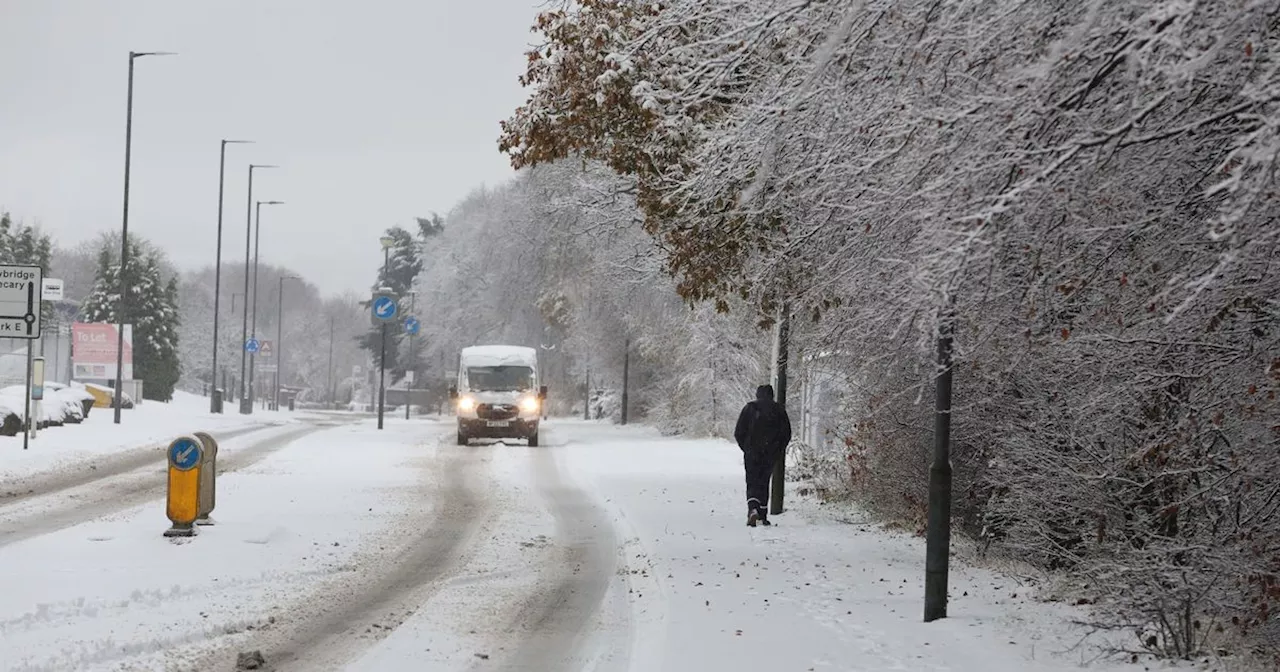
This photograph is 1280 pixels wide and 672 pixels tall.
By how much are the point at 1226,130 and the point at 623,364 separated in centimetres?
A: 4557

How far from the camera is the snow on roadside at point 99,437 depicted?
78.9 ft

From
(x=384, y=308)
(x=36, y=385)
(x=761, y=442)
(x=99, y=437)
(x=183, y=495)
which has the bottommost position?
(x=99, y=437)

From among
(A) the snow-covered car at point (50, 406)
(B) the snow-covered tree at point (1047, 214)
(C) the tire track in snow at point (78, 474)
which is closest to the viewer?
(B) the snow-covered tree at point (1047, 214)

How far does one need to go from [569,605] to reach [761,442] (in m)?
5.72

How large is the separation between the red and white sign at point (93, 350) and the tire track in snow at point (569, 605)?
36112 mm

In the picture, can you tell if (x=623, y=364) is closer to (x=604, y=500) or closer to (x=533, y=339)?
(x=533, y=339)

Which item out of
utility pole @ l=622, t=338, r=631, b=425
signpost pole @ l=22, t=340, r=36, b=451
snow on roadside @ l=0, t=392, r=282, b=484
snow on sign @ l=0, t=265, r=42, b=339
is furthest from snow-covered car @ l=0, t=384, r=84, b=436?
utility pole @ l=622, t=338, r=631, b=425

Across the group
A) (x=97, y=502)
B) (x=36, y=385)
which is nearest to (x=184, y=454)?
(x=97, y=502)

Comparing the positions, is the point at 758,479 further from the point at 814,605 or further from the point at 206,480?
the point at 206,480

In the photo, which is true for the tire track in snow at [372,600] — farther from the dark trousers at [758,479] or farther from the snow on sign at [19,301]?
the snow on sign at [19,301]

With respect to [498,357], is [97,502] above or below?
below

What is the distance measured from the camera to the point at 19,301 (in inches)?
925

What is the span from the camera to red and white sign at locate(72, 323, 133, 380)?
1975 inches

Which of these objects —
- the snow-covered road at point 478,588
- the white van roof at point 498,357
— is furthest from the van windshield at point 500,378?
the snow-covered road at point 478,588
